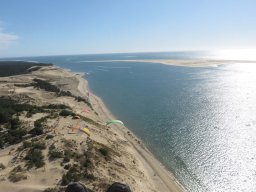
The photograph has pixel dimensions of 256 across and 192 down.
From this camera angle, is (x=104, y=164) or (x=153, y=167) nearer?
(x=104, y=164)

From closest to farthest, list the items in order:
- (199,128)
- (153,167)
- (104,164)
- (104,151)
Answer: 1. (104,164)
2. (104,151)
3. (153,167)
4. (199,128)

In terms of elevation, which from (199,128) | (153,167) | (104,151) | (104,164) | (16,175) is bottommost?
(153,167)

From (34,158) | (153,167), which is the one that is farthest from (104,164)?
(153,167)

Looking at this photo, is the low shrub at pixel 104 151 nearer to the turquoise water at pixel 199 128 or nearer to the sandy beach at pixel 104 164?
the sandy beach at pixel 104 164

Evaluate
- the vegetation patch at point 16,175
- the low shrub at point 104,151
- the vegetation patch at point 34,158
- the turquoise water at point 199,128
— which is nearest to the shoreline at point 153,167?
the turquoise water at point 199,128

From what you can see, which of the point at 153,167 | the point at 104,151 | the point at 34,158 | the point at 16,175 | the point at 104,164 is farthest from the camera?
the point at 153,167

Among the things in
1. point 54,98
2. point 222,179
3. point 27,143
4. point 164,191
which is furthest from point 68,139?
point 54,98

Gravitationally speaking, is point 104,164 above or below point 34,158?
below

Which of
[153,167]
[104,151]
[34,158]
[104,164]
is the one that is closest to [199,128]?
[153,167]

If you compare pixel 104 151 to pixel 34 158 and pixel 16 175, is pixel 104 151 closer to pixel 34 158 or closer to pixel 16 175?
pixel 34 158

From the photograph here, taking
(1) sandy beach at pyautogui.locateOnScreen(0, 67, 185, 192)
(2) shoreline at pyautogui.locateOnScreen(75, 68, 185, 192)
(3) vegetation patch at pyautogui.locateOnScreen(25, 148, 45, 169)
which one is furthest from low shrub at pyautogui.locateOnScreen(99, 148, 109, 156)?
(3) vegetation patch at pyautogui.locateOnScreen(25, 148, 45, 169)

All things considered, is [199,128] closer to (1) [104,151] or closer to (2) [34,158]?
(1) [104,151]
